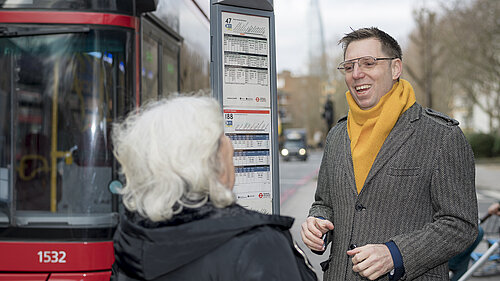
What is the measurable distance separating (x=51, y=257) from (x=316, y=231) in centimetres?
241

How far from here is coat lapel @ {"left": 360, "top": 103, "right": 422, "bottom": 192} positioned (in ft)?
6.99

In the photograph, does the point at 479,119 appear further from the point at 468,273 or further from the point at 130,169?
the point at 130,169

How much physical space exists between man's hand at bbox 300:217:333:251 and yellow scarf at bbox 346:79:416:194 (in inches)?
8.0

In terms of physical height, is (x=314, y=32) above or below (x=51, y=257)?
above

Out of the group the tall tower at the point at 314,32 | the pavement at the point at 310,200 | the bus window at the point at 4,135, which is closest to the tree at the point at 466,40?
the pavement at the point at 310,200

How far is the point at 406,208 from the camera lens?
2070 mm

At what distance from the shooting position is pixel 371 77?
2.23 meters

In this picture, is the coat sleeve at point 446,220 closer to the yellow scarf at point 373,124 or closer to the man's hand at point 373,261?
the man's hand at point 373,261

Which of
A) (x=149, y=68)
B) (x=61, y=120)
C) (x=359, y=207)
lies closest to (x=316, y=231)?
(x=359, y=207)

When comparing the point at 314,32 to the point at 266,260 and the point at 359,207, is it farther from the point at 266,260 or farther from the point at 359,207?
the point at 266,260

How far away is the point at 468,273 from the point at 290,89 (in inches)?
3808

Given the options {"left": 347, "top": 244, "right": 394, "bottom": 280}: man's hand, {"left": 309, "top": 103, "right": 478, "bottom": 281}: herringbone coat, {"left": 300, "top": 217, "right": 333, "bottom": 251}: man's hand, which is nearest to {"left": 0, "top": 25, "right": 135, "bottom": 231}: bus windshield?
{"left": 300, "top": 217, "right": 333, "bottom": 251}: man's hand

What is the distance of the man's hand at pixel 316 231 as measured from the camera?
2.19 m

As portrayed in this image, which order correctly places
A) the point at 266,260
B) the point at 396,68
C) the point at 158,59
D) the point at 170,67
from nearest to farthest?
the point at 266,260 → the point at 396,68 → the point at 158,59 → the point at 170,67
